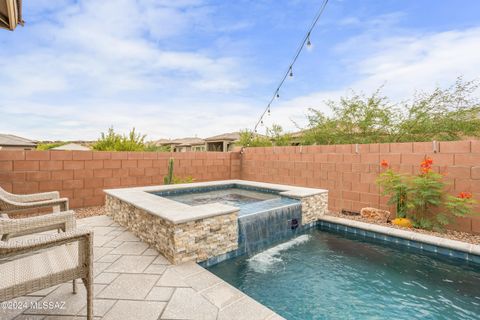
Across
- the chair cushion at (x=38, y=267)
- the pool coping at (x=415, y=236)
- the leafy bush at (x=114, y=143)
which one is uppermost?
the leafy bush at (x=114, y=143)

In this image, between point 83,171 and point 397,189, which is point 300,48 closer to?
point 397,189

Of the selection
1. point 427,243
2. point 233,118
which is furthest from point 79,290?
point 233,118

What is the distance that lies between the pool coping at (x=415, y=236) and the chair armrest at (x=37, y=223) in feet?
15.6

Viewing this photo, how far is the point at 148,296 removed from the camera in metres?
2.47

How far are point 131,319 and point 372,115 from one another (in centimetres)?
840

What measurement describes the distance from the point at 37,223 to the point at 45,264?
26.5 inches

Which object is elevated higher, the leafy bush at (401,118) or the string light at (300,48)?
the string light at (300,48)

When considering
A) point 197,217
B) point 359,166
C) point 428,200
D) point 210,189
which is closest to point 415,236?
point 428,200

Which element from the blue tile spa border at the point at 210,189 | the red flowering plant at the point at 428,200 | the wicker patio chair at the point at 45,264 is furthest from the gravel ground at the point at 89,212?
the red flowering plant at the point at 428,200

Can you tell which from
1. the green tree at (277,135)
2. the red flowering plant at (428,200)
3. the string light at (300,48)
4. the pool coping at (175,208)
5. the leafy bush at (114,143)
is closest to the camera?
the pool coping at (175,208)

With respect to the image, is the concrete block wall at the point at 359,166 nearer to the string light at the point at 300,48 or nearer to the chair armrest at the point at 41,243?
the string light at the point at 300,48

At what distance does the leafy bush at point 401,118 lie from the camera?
6.64 meters

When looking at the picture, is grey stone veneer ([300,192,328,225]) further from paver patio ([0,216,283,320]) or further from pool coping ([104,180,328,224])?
paver patio ([0,216,283,320])

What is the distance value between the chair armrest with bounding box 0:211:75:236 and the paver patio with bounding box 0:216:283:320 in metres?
0.66
